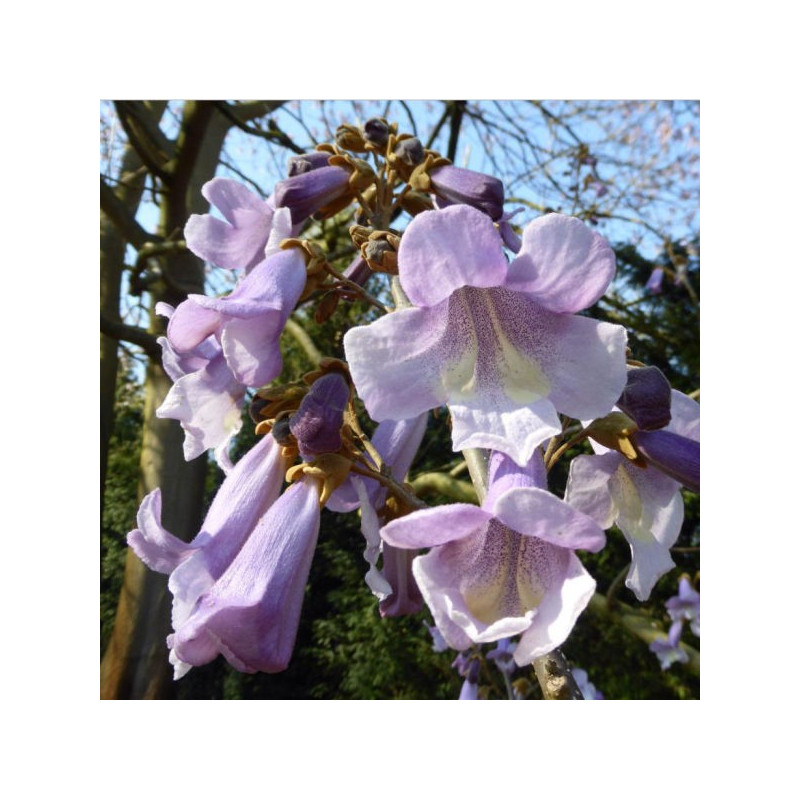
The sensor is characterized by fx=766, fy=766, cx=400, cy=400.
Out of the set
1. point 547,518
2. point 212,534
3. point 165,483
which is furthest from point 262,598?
point 165,483

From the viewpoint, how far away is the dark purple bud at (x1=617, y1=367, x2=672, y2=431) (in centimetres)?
61

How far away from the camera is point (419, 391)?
0.55 meters

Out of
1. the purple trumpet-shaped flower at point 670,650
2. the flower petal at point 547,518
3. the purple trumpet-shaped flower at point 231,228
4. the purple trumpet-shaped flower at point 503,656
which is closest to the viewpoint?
the flower petal at point 547,518

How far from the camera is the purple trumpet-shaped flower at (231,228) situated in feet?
2.31

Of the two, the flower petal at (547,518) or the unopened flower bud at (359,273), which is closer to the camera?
the flower petal at (547,518)

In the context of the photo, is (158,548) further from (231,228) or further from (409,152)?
(409,152)

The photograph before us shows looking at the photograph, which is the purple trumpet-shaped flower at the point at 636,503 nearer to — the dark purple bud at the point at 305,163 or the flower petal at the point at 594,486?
the flower petal at the point at 594,486

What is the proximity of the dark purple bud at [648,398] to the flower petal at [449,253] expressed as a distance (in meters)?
0.16

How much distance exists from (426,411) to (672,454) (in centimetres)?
21

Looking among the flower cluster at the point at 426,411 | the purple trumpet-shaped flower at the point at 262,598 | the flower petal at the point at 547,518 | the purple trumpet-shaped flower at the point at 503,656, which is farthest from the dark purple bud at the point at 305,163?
the purple trumpet-shaped flower at the point at 503,656
